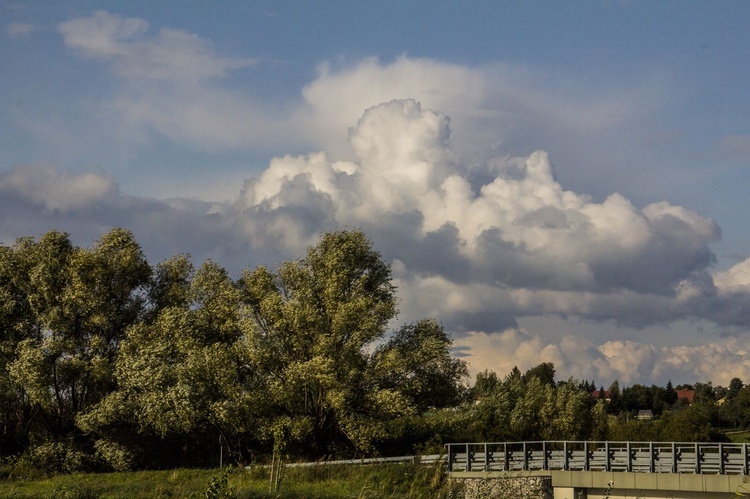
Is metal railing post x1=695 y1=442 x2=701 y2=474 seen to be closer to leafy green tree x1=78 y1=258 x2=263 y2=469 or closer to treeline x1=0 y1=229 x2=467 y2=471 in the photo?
treeline x1=0 y1=229 x2=467 y2=471

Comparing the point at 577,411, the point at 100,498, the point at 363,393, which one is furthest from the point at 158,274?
the point at 577,411

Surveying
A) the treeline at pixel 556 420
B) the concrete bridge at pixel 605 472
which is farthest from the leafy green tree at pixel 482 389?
the concrete bridge at pixel 605 472

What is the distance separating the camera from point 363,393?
180 feet

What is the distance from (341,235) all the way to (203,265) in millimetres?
9808

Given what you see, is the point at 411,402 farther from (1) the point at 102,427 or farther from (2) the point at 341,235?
(1) the point at 102,427

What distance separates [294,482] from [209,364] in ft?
43.9

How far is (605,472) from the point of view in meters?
40.9

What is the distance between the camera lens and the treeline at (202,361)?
5306 cm

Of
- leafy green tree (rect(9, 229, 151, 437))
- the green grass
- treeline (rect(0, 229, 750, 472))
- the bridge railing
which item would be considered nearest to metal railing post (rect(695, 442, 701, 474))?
the bridge railing

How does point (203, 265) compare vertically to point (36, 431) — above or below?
above

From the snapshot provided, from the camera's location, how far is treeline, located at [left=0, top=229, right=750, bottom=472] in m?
53.1

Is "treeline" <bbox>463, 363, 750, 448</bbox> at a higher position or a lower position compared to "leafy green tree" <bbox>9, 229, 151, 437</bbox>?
lower

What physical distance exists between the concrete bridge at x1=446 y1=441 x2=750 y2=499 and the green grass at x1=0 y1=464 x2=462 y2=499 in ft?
6.68

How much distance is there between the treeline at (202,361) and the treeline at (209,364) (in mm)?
94
